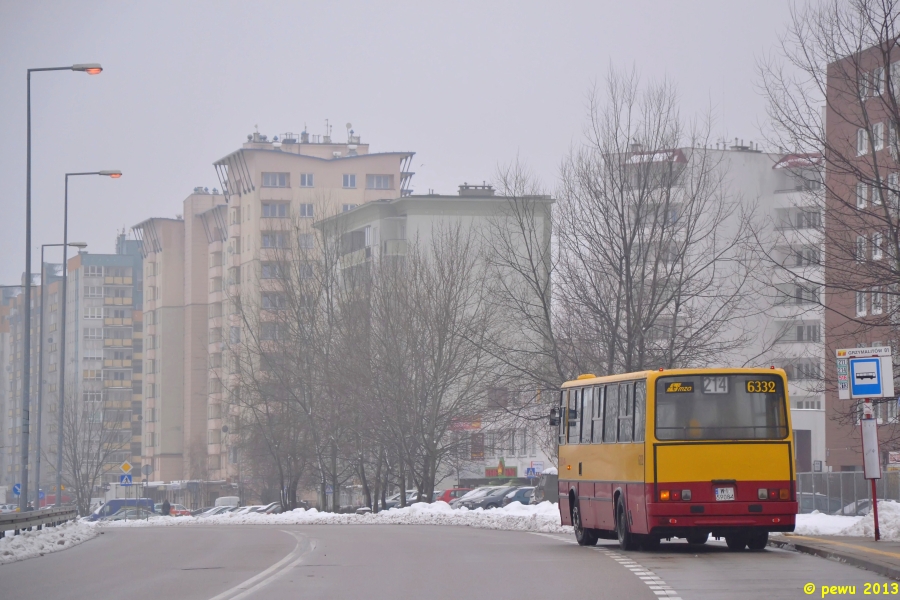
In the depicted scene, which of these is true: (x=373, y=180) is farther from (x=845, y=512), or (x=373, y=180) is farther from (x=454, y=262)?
(x=845, y=512)

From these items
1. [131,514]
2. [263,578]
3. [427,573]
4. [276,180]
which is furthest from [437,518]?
[276,180]

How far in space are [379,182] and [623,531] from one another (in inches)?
4137

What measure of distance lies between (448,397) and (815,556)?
36.9 m

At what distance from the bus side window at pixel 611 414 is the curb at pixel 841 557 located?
315cm

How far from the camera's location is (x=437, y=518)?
146 ft

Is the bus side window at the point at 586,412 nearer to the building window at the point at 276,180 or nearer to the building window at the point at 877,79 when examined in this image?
the building window at the point at 877,79

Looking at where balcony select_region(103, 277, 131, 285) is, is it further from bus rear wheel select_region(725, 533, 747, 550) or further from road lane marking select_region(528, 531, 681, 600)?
bus rear wheel select_region(725, 533, 747, 550)

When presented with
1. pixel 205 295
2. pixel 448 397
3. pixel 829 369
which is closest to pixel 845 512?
pixel 829 369

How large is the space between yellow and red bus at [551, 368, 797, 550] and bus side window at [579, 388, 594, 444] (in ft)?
7.75

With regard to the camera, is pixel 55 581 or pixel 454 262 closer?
pixel 55 581

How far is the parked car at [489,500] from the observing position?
62.5 metres

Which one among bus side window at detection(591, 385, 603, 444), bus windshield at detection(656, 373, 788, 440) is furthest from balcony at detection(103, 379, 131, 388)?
bus windshield at detection(656, 373, 788, 440)

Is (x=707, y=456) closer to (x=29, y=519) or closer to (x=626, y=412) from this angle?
(x=626, y=412)

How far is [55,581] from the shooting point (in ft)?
57.4
